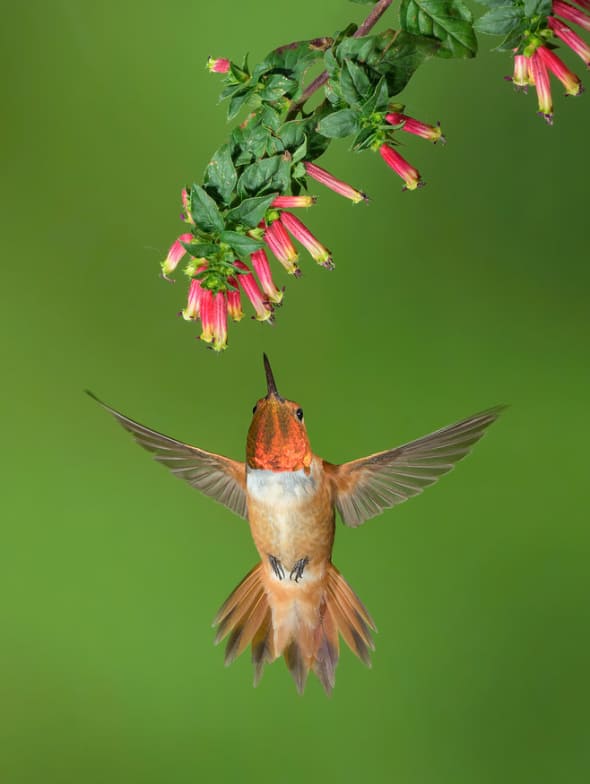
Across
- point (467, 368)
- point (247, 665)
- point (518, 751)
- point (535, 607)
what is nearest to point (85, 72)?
point (467, 368)

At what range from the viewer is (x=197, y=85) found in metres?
2.43

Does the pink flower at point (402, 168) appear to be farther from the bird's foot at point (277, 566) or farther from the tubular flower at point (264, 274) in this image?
the bird's foot at point (277, 566)

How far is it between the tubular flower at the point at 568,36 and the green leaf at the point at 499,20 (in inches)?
3.5

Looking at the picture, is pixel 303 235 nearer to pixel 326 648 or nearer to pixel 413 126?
pixel 413 126

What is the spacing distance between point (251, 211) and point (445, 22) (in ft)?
1.07

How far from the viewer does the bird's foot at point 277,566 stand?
183 cm

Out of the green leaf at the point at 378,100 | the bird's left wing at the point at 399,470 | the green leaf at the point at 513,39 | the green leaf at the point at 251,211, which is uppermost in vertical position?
the green leaf at the point at 513,39

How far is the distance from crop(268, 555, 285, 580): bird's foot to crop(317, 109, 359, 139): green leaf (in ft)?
3.10

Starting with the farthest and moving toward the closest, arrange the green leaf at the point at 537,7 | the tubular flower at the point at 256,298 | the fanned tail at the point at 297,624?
the fanned tail at the point at 297,624
the tubular flower at the point at 256,298
the green leaf at the point at 537,7

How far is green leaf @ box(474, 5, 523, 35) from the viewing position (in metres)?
1.07

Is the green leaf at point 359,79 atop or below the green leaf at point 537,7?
below

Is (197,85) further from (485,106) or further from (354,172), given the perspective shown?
(485,106)

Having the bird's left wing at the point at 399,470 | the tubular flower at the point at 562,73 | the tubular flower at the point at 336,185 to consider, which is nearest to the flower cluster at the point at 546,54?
the tubular flower at the point at 562,73

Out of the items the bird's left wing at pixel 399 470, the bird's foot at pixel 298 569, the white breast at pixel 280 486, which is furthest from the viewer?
the bird's foot at pixel 298 569
